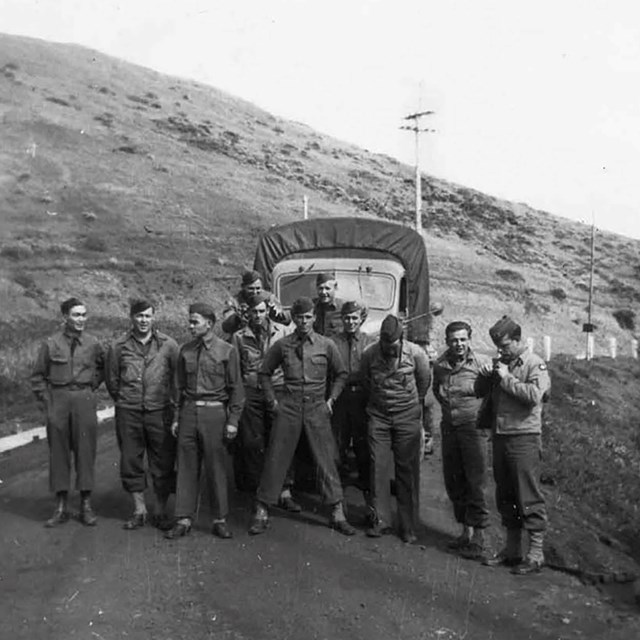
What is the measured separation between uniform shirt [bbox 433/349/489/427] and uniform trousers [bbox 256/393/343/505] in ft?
3.28

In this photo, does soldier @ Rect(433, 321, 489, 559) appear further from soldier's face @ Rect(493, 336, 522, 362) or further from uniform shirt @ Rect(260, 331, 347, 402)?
uniform shirt @ Rect(260, 331, 347, 402)

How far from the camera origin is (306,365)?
24.7ft

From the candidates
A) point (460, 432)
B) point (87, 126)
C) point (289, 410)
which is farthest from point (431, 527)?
point (87, 126)

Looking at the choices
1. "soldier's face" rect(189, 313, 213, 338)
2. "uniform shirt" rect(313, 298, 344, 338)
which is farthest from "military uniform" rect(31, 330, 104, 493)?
"uniform shirt" rect(313, 298, 344, 338)

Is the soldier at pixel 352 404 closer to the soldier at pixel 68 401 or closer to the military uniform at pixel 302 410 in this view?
the military uniform at pixel 302 410

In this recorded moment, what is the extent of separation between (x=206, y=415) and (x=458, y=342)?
6.79 ft

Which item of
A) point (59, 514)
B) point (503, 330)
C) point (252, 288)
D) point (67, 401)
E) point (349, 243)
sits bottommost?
point (59, 514)

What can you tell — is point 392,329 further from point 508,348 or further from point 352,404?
point 352,404

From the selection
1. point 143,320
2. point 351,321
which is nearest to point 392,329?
point 351,321

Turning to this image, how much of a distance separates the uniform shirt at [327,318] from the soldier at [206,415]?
1383 millimetres

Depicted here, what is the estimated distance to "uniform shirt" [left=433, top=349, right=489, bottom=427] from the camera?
7141 millimetres

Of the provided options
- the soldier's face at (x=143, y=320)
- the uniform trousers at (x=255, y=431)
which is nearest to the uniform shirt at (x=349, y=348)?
the uniform trousers at (x=255, y=431)

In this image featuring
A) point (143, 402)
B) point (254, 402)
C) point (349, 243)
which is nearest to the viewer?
point (143, 402)

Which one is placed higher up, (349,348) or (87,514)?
(349,348)
